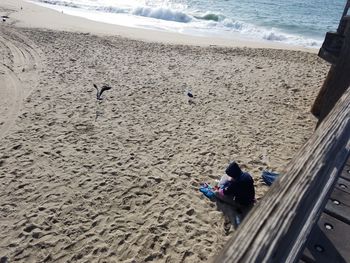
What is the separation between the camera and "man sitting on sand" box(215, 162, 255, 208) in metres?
5.08

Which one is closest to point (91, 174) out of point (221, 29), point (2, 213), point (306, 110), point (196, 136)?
point (2, 213)

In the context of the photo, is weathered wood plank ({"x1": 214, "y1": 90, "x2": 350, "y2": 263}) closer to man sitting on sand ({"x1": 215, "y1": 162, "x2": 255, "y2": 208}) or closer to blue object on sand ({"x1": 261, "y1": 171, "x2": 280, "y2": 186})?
man sitting on sand ({"x1": 215, "y1": 162, "x2": 255, "y2": 208})

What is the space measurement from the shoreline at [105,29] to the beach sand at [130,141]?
14.1ft

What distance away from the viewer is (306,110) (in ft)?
29.0

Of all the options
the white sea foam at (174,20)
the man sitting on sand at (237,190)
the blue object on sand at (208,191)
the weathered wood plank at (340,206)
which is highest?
the white sea foam at (174,20)

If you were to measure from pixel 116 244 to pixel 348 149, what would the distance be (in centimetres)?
356

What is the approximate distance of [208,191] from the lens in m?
5.51

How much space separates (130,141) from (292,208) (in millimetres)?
6104

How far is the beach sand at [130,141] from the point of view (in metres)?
4.65

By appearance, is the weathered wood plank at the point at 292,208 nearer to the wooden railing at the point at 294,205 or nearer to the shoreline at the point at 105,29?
the wooden railing at the point at 294,205

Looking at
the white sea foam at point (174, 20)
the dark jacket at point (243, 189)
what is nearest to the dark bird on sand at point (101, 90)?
the dark jacket at point (243, 189)

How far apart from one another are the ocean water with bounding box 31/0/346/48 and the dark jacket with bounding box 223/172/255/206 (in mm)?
17916

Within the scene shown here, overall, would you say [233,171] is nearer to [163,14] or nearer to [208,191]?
[208,191]

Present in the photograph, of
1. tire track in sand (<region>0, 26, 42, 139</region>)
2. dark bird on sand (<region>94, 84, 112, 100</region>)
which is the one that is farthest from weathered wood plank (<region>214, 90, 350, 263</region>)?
dark bird on sand (<region>94, 84, 112, 100</region>)
